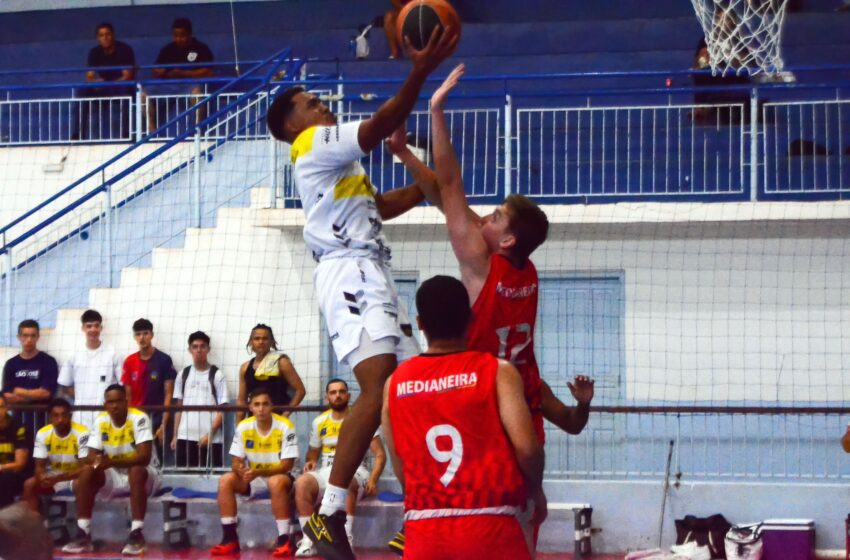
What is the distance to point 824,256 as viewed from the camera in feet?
43.5

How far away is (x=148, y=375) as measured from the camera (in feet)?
43.9

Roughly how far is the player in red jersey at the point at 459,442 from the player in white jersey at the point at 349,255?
0.84 m

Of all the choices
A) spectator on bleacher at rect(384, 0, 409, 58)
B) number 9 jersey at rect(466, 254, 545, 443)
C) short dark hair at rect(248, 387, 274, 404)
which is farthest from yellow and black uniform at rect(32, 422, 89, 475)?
number 9 jersey at rect(466, 254, 545, 443)

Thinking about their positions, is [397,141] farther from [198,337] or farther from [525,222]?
[198,337]

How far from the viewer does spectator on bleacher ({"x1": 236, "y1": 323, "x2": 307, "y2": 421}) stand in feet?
42.5

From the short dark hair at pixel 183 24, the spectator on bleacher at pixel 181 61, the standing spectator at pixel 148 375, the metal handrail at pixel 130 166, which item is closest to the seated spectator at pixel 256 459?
the standing spectator at pixel 148 375

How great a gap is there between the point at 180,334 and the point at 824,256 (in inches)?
241

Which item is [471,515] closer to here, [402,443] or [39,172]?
[402,443]

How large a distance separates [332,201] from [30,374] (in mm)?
8053

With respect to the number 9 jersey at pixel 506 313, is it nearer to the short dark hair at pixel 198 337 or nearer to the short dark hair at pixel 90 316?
the short dark hair at pixel 198 337

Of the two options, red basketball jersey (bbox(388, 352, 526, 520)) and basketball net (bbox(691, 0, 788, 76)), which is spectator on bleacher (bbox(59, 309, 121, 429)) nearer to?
Answer: basketball net (bbox(691, 0, 788, 76))

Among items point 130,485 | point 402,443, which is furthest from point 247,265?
point 402,443

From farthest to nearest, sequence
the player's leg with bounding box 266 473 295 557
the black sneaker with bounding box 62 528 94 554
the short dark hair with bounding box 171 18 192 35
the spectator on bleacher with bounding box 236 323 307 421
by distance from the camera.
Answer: the short dark hair with bounding box 171 18 192 35 → the spectator on bleacher with bounding box 236 323 307 421 → the black sneaker with bounding box 62 528 94 554 → the player's leg with bounding box 266 473 295 557

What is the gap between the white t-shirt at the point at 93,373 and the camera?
13539mm
